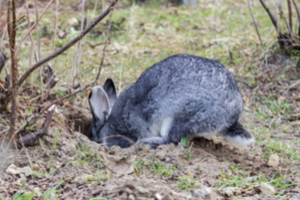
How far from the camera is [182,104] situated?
3.80 metres

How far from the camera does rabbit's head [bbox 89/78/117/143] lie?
4.48 meters

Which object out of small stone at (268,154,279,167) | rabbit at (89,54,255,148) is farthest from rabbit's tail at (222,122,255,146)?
small stone at (268,154,279,167)

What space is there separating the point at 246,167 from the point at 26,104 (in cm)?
226

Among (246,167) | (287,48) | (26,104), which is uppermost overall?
(287,48)

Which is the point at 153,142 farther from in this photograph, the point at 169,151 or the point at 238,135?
the point at 238,135

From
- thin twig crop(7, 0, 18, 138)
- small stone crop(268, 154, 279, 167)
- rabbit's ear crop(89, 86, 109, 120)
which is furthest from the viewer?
rabbit's ear crop(89, 86, 109, 120)

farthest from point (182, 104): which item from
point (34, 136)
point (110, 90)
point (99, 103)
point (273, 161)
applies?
point (34, 136)

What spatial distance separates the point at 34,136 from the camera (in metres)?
3.34

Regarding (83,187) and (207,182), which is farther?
(207,182)

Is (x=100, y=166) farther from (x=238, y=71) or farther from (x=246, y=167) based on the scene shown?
(x=238, y=71)

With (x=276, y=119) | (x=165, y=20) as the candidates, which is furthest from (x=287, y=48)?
(x=165, y=20)

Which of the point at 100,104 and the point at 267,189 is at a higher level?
the point at 267,189

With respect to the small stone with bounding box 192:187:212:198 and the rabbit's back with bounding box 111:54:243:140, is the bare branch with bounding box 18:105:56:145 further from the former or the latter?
the small stone with bounding box 192:187:212:198

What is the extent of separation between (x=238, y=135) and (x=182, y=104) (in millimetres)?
639
